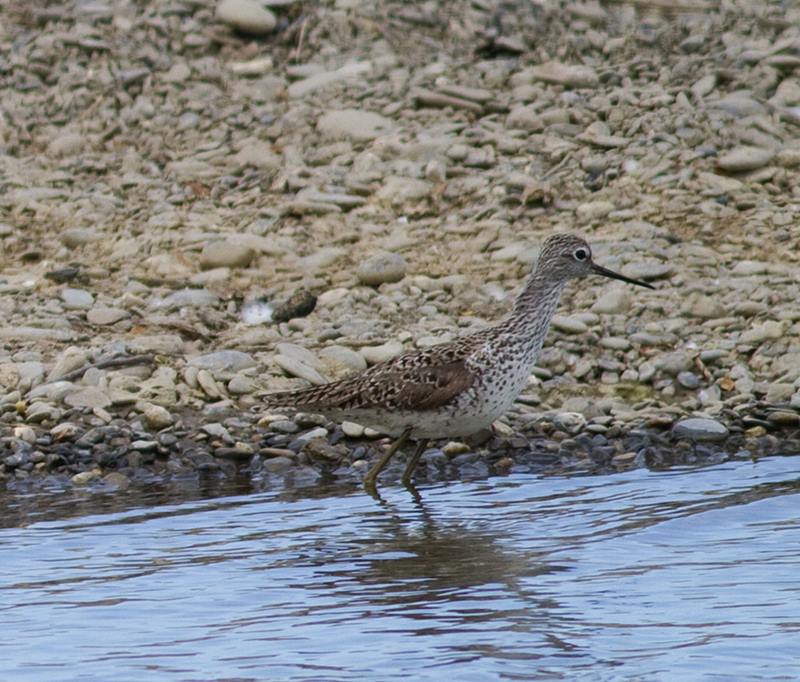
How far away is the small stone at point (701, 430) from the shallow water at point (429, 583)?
1.33 ft

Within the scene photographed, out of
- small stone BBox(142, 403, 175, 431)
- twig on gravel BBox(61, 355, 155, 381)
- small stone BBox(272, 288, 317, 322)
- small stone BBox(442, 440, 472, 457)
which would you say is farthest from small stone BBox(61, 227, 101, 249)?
small stone BBox(442, 440, 472, 457)

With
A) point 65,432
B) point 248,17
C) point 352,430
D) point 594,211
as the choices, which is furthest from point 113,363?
point 248,17

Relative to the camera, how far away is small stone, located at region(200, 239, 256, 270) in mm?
13344

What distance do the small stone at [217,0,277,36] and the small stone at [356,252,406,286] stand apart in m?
4.46

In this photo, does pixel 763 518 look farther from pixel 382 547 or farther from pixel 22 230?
pixel 22 230

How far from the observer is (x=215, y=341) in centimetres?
1237

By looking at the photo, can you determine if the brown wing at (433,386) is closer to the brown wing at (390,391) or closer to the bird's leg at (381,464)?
the brown wing at (390,391)

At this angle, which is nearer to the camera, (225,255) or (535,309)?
(535,309)

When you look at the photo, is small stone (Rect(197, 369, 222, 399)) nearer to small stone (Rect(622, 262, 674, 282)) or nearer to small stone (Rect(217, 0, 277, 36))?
small stone (Rect(622, 262, 674, 282))

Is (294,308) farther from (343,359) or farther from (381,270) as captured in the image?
(343,359)

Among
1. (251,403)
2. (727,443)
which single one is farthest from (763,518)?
(251,403)

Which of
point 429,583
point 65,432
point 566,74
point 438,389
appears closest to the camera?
point 429,583

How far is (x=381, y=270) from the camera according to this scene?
13.0 meters

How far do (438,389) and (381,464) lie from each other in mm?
707
